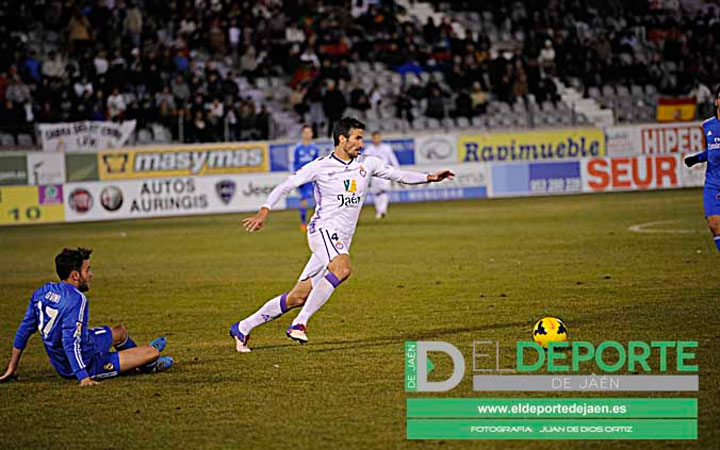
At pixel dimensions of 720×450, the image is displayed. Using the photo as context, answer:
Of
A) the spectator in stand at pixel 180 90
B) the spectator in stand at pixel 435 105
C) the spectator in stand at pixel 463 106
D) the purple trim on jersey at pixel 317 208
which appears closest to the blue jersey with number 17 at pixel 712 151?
the purple trim on jersey at pixel 317 208

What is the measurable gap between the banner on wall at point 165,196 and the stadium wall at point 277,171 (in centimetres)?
3

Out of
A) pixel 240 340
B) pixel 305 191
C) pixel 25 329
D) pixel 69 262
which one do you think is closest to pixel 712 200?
pixel 240 340

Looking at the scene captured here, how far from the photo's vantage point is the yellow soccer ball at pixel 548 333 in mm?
9375

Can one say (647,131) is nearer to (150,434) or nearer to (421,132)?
(421,132)

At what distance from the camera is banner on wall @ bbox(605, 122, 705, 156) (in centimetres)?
3247

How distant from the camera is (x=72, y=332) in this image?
326 inches

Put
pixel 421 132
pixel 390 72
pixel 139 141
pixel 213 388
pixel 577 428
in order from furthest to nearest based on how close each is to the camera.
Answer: pixel 390 72 → pixel 421 132 → pixel 139 141 → pixel 213 388 → pixel 577 428

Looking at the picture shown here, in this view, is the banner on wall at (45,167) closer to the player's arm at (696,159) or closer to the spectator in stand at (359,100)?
the spectator in stand at (359,100)

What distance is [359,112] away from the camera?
106ft

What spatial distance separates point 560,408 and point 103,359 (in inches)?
152

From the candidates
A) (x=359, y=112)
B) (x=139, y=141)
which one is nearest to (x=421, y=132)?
(x=359, y=112)

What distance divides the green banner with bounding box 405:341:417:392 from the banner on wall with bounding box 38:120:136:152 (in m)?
20.7

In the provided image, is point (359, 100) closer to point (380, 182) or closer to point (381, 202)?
point (380, 182)

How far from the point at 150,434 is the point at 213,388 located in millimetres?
1410
